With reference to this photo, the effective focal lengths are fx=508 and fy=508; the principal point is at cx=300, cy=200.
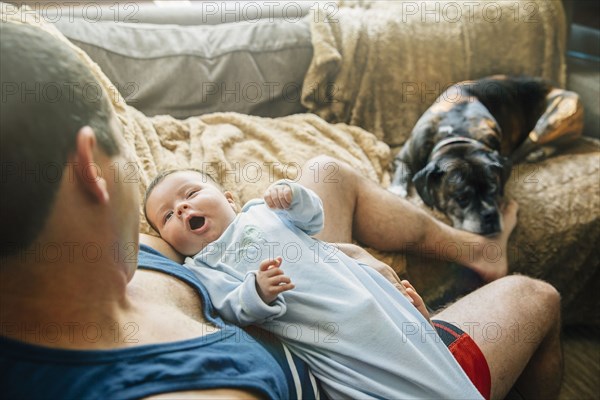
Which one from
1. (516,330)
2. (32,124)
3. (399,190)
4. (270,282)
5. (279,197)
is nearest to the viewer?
(32,124)

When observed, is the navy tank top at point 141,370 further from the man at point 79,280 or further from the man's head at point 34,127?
the man's head at point 34,127

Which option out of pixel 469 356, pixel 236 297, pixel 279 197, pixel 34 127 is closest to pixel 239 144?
pixel 279 197

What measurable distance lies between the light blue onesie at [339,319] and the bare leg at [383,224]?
25 centimetres

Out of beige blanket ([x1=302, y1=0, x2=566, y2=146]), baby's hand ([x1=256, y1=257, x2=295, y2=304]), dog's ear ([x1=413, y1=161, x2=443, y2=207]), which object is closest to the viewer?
baby's hand ([x1=256, y1=257, x2=295, y2=304])

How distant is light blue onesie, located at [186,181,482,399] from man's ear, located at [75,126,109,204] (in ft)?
0.93

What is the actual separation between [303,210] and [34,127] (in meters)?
0.49

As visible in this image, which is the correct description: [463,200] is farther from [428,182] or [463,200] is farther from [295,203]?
[295,203]

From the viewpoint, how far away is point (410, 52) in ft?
6.25

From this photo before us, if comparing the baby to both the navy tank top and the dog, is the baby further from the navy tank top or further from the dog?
the dog

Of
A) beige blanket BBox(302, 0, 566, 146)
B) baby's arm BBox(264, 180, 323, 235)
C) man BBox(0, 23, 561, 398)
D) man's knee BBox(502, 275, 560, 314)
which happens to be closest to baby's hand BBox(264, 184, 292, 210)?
baby's arm BBox(264, 180, 323, 235)

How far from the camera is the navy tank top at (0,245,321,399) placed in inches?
22.5

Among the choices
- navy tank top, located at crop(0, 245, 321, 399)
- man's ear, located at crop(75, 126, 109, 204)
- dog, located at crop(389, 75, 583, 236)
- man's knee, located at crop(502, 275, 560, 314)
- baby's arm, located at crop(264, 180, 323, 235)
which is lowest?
man's knee, located at crop(502, 275, 560, 314)

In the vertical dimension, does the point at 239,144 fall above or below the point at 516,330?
above

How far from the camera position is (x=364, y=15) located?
1.93m
